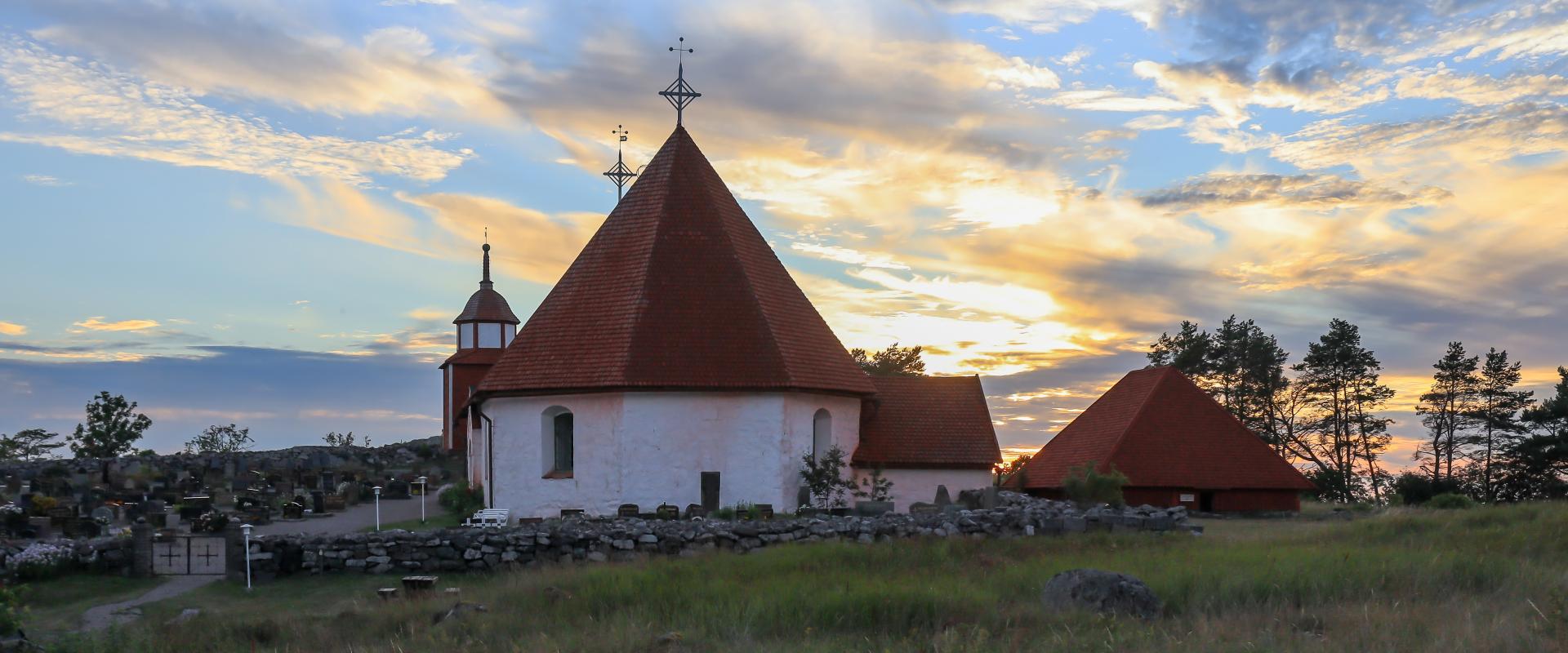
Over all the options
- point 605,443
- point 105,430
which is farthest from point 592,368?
point 105,430

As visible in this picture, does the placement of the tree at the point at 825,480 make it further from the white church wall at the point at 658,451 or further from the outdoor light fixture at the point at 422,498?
the outdoor light fixture at the point at 422,498

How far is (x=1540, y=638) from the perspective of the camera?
30.2 ft

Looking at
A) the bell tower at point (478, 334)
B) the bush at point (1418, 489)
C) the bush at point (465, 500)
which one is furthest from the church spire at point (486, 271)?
the bush at point (1418, 489)

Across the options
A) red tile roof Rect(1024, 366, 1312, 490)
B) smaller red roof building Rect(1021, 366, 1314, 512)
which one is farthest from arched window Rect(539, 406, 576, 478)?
red tile roof Rect(1024, 366, 1312, 490)

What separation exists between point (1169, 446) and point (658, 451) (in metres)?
14.7

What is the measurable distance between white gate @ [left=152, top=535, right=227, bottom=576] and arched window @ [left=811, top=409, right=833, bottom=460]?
1216 cm

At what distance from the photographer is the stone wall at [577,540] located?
59.1 ft

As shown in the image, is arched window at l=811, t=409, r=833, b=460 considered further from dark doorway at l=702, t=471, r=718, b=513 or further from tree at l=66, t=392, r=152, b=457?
tree at l=66, t=392, r=152, b=457

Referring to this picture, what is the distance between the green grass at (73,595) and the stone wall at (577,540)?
1.47m

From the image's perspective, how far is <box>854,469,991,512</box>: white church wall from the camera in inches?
1095

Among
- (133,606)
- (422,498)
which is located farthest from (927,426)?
(133,606)

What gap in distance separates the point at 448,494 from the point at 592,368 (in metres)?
9.43

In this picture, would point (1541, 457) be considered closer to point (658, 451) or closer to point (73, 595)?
point (658, 451)

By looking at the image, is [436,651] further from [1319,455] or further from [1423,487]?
[1319,455]
